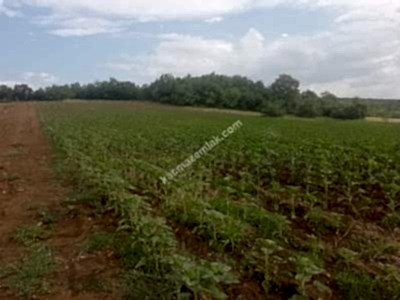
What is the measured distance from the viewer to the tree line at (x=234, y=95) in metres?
68.6

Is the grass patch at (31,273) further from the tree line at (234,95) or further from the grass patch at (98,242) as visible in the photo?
the tree line at (234,95)

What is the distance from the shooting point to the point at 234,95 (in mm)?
74812

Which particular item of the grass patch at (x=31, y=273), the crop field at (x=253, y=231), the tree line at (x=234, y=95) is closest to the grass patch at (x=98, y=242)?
the crop field at (x=253, y=231)

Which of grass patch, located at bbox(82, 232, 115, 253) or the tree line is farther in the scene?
the tree line

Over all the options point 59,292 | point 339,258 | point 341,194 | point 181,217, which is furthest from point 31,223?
point 341,194

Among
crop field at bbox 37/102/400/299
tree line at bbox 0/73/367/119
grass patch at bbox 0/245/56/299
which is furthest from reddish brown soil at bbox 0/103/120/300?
tree line at bbox 0/73/367/119

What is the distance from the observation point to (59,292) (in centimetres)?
528

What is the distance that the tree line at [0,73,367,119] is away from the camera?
68.6 meters

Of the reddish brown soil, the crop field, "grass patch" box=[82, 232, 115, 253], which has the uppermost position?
the crop field

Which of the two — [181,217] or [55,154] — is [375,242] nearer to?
[181,217]

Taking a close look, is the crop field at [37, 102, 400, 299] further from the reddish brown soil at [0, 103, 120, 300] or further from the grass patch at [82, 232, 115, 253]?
the reddish brown soil at [0, 103, 120, 300]

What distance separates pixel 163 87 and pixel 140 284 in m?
76.4

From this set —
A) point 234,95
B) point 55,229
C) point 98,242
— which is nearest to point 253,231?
point 98,242

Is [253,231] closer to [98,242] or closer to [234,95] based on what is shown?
[98,242]
